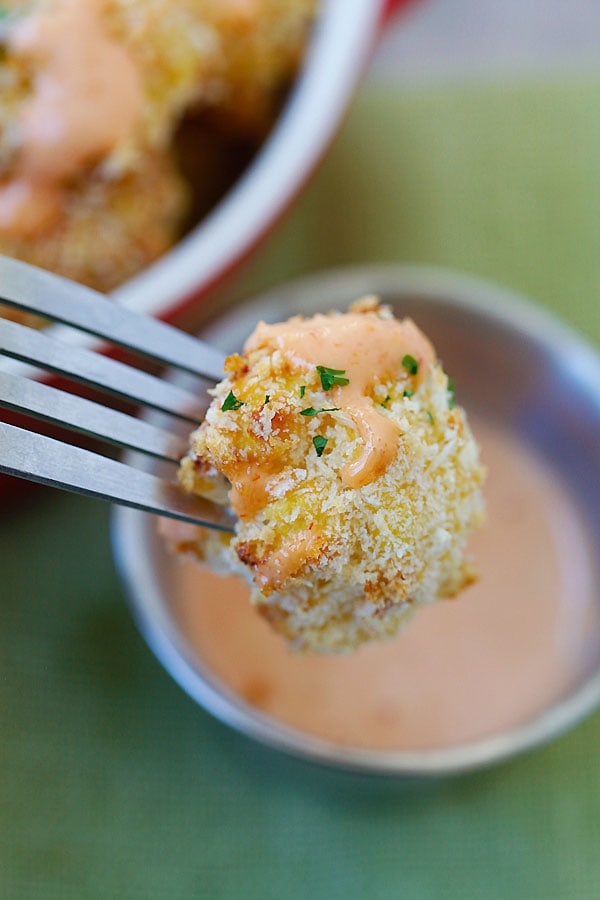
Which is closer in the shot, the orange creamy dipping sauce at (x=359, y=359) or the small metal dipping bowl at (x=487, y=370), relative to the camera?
the orange creamy dipping sauce at (x=359, y=359)


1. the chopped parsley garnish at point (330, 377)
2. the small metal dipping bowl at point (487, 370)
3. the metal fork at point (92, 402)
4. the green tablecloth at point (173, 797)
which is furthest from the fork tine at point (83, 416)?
the green tablecloth at point (173, 797)

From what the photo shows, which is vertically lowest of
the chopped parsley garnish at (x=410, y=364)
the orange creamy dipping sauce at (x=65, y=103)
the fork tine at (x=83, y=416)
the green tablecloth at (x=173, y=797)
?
the green tablecloth at (x=173, y=797)

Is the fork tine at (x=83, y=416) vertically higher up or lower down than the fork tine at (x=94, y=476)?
higher up

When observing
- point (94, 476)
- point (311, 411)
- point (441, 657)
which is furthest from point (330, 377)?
point (441, 657)

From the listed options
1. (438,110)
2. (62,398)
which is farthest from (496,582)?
(438,110)

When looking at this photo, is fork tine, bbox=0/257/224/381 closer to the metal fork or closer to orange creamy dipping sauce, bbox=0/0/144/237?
the metal fork

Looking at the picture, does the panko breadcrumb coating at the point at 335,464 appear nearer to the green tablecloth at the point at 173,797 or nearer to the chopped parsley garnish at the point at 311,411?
the chopped parsley garnish at the point at 311,411
